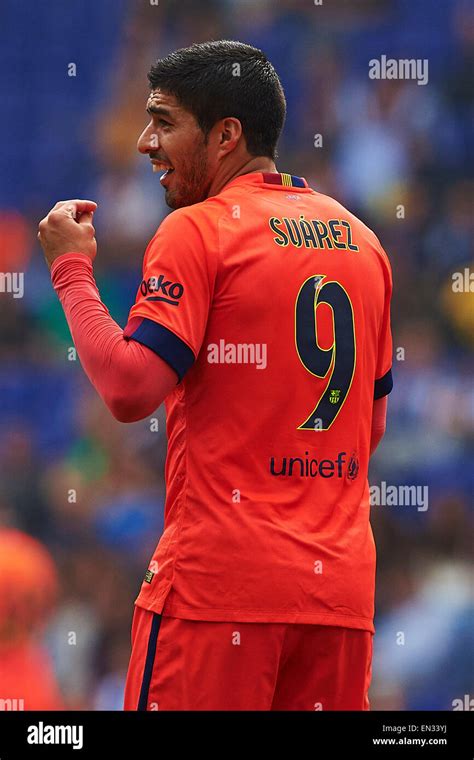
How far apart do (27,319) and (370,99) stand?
1.88 metres

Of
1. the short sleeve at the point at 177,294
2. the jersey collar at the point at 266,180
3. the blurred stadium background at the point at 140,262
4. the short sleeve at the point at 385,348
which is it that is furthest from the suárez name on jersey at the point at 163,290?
the blurred stadium background at the point at 140,262

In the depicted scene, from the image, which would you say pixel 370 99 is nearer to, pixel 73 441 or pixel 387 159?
pixel 387 159

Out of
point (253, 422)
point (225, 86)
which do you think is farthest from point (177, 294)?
point (225, 86)

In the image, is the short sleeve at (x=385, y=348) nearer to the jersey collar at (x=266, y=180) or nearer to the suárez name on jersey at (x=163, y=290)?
the jersey collar at (x=266, y=180)

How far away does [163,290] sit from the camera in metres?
1.80

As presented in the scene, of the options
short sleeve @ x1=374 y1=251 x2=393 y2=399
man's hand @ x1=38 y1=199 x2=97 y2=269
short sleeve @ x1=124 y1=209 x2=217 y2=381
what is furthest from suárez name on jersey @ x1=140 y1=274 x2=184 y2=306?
short sleeve @ x1=374 y1=251 x2=393 y2=399

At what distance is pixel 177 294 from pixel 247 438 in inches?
9.9

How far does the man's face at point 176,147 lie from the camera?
2012 mm

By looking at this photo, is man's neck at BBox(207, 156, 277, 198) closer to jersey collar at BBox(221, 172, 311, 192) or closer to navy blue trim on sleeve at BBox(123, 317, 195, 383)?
jersey collar at BBox(221, 172, 311, 192)

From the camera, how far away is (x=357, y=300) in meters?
1.94

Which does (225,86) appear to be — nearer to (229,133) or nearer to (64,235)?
(229,133)

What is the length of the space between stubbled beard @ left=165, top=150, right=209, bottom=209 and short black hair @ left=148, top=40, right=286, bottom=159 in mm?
51
